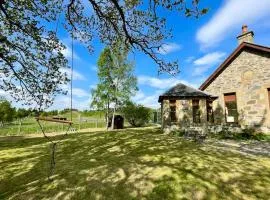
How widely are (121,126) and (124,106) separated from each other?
124 inches

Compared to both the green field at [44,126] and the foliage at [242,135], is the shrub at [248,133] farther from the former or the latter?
the green field at [44,126]

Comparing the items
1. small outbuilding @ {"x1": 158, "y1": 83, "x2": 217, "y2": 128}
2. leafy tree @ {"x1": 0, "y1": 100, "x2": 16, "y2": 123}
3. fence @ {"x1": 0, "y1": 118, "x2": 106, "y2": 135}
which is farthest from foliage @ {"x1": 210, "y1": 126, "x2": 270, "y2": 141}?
leafy tree @ {"x1": 0, "y1": 100, "x2": 16, "y2": 123}

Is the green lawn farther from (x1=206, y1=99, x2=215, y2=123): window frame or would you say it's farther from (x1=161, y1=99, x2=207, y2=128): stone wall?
(x1=206, y1=99, x2=215, y2=123): window frame

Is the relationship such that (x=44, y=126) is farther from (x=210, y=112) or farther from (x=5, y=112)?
(x=210, y=112)

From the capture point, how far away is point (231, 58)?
1828cm

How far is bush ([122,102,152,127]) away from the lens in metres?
30.8

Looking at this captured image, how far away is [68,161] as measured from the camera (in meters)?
8.98

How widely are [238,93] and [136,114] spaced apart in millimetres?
16290

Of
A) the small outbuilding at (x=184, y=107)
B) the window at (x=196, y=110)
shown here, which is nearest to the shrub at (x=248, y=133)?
the small outbuilding at (x=184, y=107)

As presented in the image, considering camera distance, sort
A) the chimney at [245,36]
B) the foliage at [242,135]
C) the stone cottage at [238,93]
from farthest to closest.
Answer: the chimney at [245,36]
the stone cottage at [238,93]
the foliage at [242,135]

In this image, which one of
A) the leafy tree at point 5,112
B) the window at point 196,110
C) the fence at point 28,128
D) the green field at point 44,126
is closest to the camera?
the window at point 196,110

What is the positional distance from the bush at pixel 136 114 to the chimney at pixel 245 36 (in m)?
16.3

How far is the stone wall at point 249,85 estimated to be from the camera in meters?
15.9

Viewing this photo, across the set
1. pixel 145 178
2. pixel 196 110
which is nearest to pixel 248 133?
pixel 196 110
